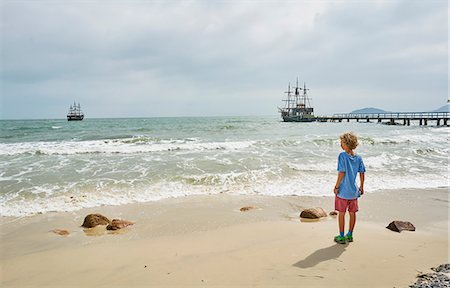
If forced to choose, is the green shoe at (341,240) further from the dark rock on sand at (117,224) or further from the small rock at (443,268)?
the dark rock on sand at (117,224)

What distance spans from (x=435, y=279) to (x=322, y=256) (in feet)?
4.06

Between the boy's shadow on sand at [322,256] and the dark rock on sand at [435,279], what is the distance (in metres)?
0.96

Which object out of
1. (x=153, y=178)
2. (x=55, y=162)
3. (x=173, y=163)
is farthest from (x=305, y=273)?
(x=55, y=162)

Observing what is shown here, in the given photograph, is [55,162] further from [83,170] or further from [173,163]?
[173,163]

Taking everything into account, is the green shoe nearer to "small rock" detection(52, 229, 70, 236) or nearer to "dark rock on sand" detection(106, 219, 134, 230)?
"dark rock on sand" detection(106, 219, 134, 230)

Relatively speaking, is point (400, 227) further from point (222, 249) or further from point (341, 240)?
point (222, 249)

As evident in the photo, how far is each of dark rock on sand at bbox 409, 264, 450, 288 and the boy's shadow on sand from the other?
3.16 ft

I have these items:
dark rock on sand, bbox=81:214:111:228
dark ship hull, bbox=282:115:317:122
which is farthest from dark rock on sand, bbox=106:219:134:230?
dark ship hull, bbox=282:115:317:122

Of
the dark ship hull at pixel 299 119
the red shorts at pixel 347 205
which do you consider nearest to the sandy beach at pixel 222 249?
the red shorts at pixel 347 205

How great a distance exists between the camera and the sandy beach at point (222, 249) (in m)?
3.47

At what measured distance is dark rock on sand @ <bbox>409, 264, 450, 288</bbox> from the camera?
9.80ft

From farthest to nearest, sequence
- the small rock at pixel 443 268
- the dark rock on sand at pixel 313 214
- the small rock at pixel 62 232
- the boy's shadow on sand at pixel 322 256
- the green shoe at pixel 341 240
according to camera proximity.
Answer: the dark rock on sand at pixel 313 214 → the small rock at pixel 62 232 → the green shoe at pixel 341 240 → the boy's shadow on sand at pixel 322 256 → the small rock at pixel 443 268

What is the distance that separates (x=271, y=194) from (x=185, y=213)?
2.78m

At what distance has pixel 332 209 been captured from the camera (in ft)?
22.6
